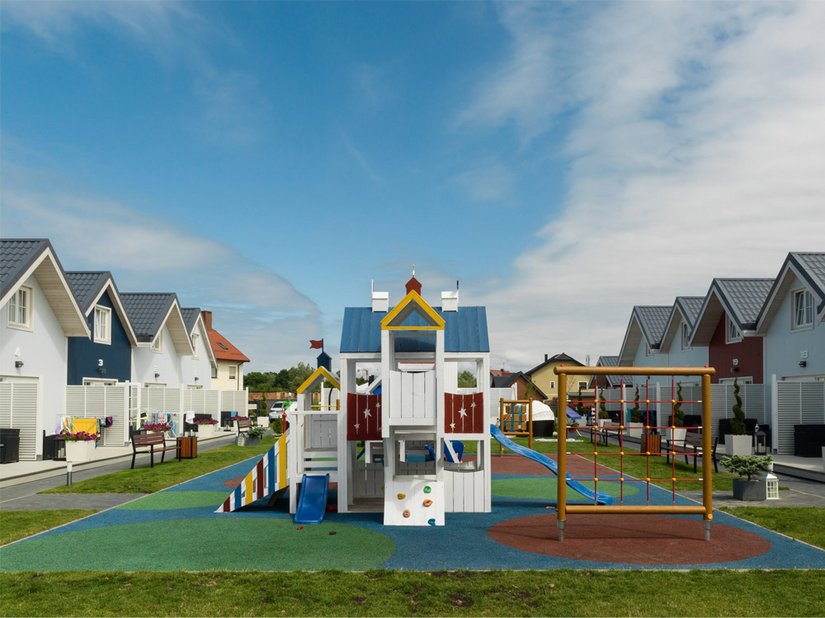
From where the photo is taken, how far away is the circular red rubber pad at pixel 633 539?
9.30 meters

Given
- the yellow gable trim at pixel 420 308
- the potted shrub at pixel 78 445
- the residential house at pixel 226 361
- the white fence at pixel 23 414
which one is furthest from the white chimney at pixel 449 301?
the residential house at pixel 226 361

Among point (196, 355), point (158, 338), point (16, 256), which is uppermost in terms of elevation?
point (16, 256)

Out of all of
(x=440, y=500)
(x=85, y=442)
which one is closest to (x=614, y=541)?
(x=440, y=500)

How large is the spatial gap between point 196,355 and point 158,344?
542cm

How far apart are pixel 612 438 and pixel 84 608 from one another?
2924cm

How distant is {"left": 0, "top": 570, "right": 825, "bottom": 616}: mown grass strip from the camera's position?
6.99 m

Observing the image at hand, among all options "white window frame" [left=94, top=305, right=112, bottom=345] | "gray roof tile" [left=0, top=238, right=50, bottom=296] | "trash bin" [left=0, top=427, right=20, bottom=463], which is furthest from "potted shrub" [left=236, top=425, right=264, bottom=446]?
"gray roof tile" [left=0, top=238, right=50, bottom=296]

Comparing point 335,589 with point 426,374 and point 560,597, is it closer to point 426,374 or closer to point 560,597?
point 560,597

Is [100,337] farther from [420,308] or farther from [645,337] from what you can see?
[645,337]

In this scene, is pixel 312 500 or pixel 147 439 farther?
pixel 147 439

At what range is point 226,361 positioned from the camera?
185 feet

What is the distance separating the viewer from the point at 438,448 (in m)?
11.7

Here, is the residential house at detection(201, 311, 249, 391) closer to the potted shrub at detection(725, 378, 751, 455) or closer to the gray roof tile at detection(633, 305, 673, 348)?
the gray roof tile at detection(633, 305, 673, 348)

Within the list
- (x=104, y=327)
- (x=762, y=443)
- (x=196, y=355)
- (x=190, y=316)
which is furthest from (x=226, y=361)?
(x=762, y=443)
